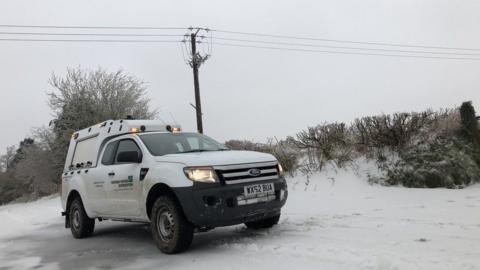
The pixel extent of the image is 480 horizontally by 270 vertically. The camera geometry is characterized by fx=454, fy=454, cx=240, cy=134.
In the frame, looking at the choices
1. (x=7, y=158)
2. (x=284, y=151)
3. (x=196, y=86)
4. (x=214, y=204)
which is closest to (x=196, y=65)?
(x=196, y=86)

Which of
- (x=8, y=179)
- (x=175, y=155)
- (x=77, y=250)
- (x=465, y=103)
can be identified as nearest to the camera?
(x=175, y=155)

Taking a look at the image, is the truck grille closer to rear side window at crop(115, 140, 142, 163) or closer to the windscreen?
the windscreen

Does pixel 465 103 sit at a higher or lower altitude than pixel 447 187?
higher

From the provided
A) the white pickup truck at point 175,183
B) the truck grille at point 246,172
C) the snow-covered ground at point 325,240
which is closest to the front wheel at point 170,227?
the white pickup truck at point 175,183

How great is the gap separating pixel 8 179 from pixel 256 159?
58.1m

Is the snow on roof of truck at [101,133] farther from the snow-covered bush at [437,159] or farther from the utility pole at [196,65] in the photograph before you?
the utility pole at [196,65]

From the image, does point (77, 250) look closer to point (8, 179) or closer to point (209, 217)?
point (209, 217)

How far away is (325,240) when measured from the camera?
6.08 metres

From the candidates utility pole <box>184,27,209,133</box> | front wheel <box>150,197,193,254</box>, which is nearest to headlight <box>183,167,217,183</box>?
front wheel <box>150,197,193,254</box>

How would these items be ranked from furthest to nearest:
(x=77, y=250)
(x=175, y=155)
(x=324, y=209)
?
1. (x=324, y=209)
2. (x=77, y=250)
3. (x=175, y=155)

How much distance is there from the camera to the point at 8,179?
56750mm

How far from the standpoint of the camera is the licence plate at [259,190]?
20.9ft

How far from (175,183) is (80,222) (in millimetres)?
3848

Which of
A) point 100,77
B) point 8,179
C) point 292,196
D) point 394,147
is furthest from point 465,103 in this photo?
point 8,179
